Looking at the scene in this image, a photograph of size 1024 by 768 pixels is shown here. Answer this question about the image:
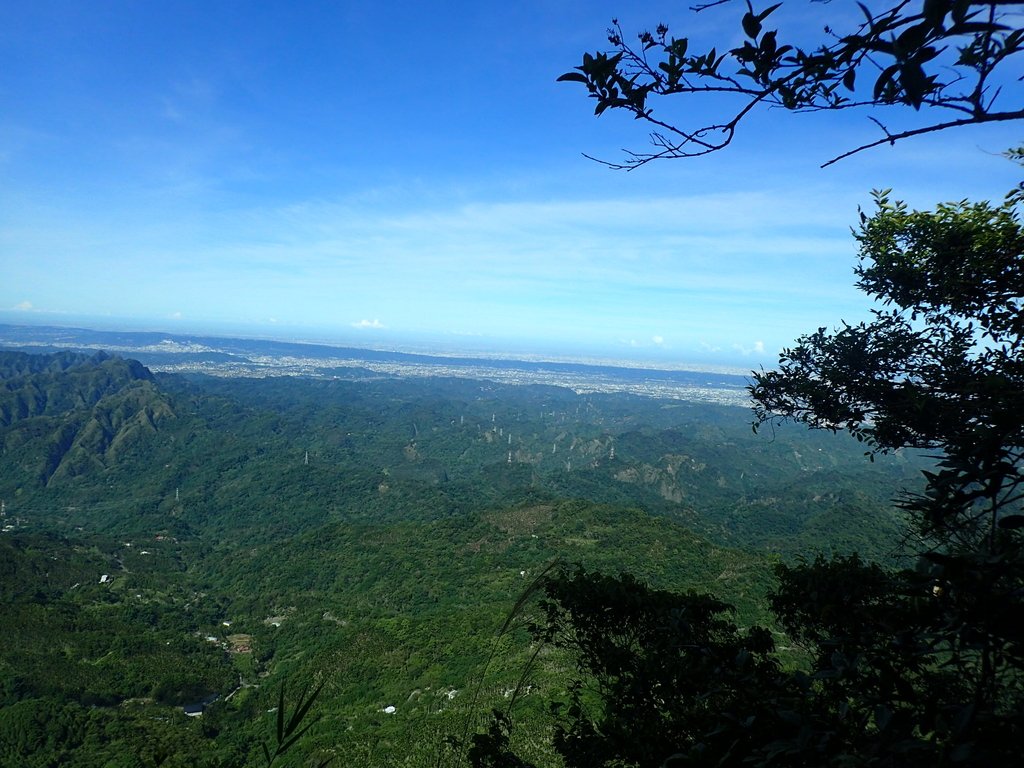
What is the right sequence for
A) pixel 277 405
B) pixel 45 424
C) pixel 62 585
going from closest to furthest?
pixel 62 585
pixel 45 424
pixel 277 405

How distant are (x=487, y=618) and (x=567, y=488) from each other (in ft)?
228

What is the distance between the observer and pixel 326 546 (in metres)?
74.6

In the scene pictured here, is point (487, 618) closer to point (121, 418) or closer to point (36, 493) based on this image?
point (36, 493)

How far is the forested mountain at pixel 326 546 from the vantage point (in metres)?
35.2

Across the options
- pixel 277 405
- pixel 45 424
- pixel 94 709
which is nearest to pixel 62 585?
pixel 94 709

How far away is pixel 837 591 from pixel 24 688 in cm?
5441

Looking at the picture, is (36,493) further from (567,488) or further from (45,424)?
(567,488)

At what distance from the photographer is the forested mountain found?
116ft

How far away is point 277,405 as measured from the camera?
181 m

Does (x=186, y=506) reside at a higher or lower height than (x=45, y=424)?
lower

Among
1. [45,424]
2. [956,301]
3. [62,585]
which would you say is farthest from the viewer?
[45,424]

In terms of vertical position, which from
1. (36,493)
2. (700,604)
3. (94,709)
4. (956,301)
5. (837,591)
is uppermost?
(956,301)

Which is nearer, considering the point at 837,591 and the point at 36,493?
the point at 837,591

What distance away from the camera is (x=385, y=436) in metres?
154
